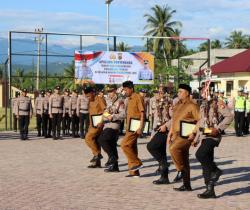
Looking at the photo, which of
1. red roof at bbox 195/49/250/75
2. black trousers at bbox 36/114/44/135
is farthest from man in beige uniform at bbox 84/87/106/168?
red roof at bbox 195/49/250/75

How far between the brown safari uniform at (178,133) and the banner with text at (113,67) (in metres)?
14.6

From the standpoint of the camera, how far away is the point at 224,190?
9.33m

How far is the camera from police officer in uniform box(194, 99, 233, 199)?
28.0 ft

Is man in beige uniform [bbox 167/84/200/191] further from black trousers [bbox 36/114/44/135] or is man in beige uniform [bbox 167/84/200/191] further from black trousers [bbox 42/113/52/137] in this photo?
black trousers [bbox 36/114/44/135]

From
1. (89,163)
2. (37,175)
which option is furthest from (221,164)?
(37,175)

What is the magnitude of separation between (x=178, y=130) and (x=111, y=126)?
2.61 m

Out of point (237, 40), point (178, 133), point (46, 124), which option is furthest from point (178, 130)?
point (237, 40)

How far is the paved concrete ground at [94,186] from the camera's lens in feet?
26.5

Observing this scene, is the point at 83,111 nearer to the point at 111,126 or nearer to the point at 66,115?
the point at 66,115

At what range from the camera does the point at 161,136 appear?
10156 mm

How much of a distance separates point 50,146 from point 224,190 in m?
8.85

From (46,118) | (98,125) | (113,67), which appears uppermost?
(113,67)

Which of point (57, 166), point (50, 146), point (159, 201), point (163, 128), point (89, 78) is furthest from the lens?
point (89, 78)

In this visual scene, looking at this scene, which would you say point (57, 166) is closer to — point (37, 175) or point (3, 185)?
point (37, 175)
